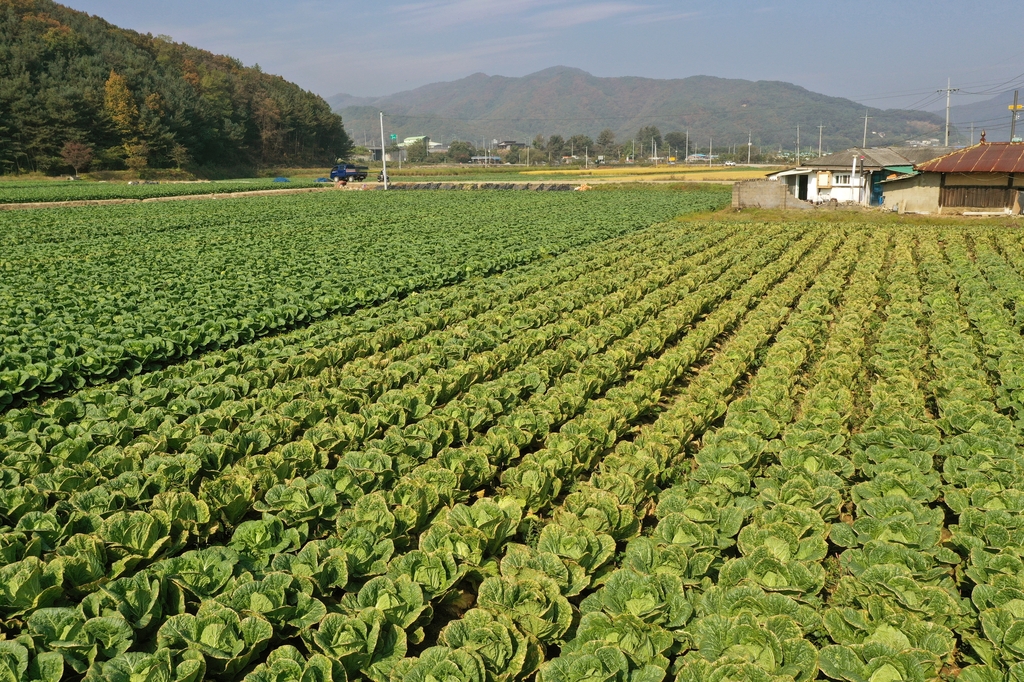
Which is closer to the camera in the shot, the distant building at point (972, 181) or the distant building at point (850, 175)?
the distant building at point (972, 181)

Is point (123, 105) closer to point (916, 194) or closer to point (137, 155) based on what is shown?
point (137, 155)

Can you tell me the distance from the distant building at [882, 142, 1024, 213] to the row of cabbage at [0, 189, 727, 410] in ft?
32.7

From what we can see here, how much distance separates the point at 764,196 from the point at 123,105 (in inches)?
2696

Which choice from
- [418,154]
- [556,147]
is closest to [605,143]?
[556,147]

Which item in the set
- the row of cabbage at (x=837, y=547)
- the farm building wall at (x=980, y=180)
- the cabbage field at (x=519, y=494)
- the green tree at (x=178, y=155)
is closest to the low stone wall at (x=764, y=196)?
the farm building wall at (x=980, y=180)

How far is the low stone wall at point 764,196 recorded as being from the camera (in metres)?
33.5

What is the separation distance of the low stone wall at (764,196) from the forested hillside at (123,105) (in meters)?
62.4

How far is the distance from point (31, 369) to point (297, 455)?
507 cm

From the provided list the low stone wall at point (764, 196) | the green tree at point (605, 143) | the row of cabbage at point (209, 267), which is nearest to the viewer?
the row of cabbage at point (209, 267)

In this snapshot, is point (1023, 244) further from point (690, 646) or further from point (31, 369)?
point (31, 369)

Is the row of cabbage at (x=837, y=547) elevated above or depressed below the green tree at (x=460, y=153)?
below

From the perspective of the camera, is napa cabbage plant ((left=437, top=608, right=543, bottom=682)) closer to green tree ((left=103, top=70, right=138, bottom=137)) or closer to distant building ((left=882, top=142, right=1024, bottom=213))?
distant building ((left=882, top=142, right=1024, bottom=213))

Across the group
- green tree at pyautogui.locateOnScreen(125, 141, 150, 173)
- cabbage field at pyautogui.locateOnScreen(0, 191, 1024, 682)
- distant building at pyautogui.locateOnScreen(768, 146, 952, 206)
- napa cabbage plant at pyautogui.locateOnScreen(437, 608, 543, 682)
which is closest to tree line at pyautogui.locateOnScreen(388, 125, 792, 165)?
green tree at pyautogui.locateOnScreen(125, 141, 150, 173)

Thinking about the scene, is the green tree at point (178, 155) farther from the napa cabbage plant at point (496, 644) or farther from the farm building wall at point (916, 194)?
the napa cabbage plant at point (496, 644)
